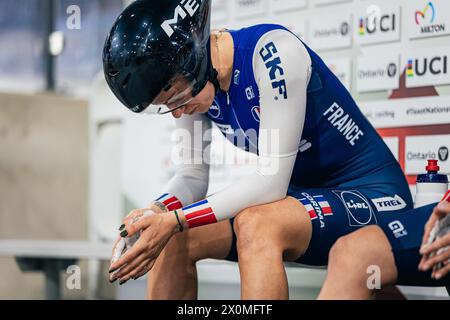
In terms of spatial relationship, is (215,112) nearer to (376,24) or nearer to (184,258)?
(184,258)

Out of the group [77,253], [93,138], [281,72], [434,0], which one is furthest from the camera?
[93,138]

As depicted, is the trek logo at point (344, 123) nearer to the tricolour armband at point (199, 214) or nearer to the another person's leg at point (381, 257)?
the another person's leg at point (381, 257)

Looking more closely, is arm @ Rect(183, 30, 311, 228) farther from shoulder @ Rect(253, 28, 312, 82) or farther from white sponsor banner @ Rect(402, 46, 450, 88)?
white sponsor banner @ Rect(402, 46, 450, 88)

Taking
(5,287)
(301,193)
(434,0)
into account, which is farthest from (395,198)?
(5,287)

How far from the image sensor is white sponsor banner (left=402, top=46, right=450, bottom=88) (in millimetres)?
2127

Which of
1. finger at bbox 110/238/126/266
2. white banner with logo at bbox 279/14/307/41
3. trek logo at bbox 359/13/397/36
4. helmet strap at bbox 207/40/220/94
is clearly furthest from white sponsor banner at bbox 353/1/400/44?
finger at bbox 110/238/126/266

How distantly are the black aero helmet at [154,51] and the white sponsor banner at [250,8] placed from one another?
120 cm

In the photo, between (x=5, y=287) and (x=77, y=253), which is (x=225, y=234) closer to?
(x=77, y=253)

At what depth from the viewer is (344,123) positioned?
5.66 feet

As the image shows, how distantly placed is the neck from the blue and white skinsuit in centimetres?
1

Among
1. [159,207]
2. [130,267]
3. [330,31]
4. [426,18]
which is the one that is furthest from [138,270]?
[330,31]

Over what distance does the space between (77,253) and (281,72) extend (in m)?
1.55

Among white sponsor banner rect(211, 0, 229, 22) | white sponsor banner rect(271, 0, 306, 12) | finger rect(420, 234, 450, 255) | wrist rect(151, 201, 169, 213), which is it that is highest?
white sponsor banner rect(211, 0, 229, 22)

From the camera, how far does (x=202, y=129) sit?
188cm
